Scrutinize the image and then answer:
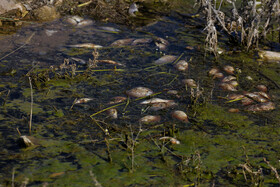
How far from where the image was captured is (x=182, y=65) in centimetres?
477

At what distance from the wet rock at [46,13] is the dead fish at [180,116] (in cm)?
353

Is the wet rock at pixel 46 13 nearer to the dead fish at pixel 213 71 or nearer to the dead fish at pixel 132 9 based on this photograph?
the dead fish at pixel 132 9

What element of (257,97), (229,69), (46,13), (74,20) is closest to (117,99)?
(257,97)

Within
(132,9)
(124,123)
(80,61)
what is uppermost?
(132,9)

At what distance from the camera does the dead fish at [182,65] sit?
4730mm

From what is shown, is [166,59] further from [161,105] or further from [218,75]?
[161,105]

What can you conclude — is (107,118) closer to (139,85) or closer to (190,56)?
(139,85)

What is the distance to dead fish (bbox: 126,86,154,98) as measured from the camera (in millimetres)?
3971

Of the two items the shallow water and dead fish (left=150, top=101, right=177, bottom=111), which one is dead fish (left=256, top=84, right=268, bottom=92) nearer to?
the shallow water

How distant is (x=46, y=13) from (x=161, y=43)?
217 centimetres

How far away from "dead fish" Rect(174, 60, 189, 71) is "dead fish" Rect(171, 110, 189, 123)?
1257 millimetres

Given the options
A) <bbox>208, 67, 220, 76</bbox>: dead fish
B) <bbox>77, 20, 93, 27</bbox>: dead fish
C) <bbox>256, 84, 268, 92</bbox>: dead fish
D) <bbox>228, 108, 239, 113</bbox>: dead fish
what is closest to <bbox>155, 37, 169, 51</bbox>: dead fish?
<bbox>208, 67, 220, 76</bbox>: dead fish

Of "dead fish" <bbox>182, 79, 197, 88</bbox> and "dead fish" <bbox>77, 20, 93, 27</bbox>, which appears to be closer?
"dead fish" <bbox>182, 79, 197, 88</bbox>

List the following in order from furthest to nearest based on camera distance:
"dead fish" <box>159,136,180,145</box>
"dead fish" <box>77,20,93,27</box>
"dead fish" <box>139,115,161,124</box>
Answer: "dead fish" <box>77,20,93,27</box>, "dead fish" <box>139,115,161,124</box>, "dead fish" <box>159,136,180,145</box>
